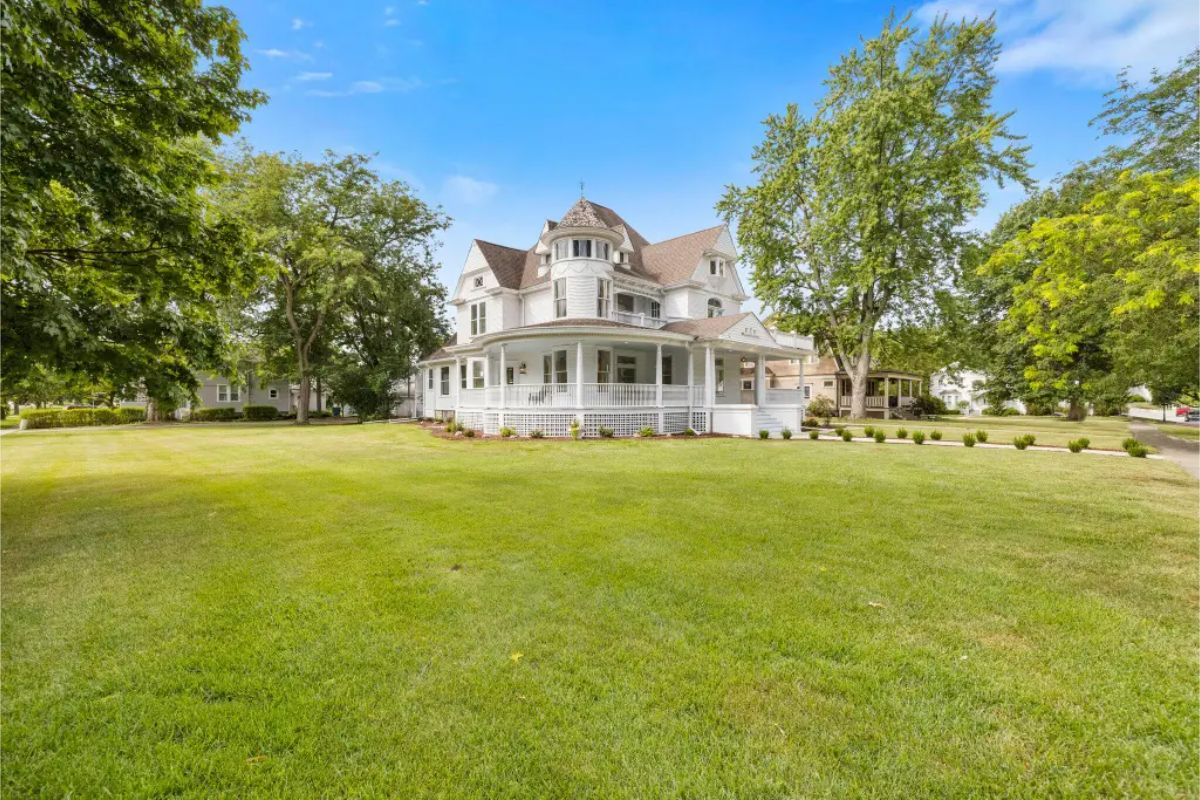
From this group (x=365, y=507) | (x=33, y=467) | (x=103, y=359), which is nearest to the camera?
(x=103, y=359)

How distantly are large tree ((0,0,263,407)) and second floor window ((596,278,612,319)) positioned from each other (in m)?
14.7

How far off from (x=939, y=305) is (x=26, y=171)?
32924 mm

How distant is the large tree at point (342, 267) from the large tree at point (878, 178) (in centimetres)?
2190

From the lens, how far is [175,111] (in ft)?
19.4

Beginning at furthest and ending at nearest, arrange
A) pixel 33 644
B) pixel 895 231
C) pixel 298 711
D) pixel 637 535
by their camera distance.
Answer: pixel 895 231
pixel 637 535
pixel 33 644
pixel 298 711

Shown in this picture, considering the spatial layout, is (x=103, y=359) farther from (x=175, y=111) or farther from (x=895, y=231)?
(x=895, y=231)

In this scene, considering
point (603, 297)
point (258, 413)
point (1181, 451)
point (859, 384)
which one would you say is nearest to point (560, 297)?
point (603, 297)

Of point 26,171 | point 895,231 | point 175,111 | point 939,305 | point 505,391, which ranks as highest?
point 895,231

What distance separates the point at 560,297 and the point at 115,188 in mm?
16350

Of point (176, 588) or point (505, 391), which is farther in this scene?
point (505, 391)

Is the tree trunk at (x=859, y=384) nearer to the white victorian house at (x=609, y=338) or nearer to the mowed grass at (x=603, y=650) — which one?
the white victorian house at (x=609, y=338)

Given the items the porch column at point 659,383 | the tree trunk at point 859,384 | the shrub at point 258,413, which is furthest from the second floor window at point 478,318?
the shrub at point 258,413

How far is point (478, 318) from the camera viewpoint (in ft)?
82.8

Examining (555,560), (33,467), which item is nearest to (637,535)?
(555,560)
